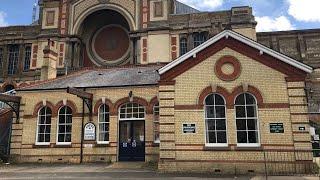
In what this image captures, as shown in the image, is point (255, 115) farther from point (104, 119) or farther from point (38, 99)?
point (38, 99)

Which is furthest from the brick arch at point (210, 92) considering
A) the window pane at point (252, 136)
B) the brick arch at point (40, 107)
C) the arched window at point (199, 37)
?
the arched window at point (199, 37)

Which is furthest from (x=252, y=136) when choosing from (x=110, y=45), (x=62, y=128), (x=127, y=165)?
(x=110, y=45)

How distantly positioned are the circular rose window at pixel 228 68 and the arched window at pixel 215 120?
1009 mm

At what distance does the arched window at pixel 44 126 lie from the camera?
22.3 meters

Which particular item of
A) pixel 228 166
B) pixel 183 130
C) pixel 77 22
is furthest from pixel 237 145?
pixel 77 22

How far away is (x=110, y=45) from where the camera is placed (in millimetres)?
42688

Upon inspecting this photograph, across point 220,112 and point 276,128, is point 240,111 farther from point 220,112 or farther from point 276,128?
point 276,128

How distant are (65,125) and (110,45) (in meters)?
21.9

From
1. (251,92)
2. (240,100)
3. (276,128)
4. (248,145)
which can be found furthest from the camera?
(240,100)

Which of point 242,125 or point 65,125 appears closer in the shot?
point 242,125

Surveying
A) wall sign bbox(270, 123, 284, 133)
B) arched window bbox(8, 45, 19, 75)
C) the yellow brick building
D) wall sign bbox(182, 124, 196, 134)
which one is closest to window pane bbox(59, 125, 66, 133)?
the yellow brick building

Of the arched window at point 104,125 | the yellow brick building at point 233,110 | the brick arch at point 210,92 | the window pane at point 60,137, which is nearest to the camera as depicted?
the yellow brick building at point 233,110

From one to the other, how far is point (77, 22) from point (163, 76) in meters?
27.4

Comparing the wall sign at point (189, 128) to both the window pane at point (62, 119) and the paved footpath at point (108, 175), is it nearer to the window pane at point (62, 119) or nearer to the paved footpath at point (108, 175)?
the paved footpath at point (108, 175)
